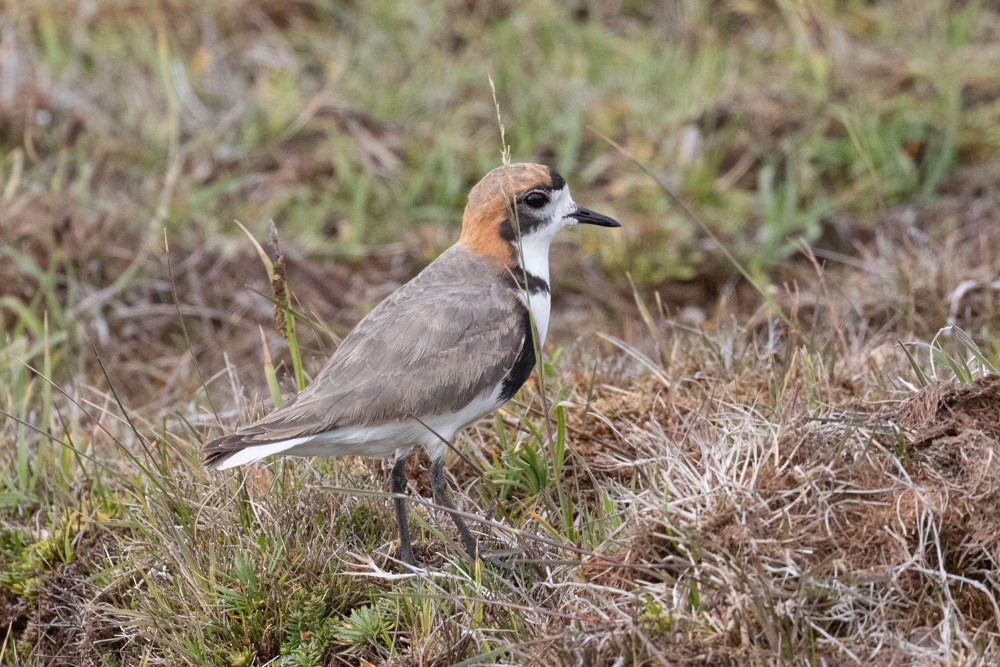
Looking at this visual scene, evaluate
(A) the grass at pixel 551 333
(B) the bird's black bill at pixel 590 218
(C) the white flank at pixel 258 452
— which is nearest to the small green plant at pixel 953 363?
(A) the grass at pixel 551 333

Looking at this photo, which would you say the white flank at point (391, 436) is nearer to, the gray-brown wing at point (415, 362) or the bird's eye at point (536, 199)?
the gray-brown wing at point (415, 362)

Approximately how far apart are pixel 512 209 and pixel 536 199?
0.14 meters

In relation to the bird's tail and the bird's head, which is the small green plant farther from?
the bird's tail

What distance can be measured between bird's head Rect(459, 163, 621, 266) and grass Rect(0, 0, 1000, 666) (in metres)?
0.31

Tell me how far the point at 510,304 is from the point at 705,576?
1376 millimetres

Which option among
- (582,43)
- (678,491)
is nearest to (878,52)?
(582,43)

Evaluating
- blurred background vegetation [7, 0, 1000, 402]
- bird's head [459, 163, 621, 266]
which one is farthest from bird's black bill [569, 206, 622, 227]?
blurred background vegetation [7, 0, 1000, 402]

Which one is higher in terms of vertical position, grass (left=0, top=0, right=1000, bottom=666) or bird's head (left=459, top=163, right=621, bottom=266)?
bird's head (left=459, top=163, right=621, bottom=266)

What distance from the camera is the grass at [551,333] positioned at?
3.54m

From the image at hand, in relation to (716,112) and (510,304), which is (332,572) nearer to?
(510,304)

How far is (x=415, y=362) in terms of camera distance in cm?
419

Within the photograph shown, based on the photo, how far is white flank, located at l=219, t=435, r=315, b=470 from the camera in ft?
12.4

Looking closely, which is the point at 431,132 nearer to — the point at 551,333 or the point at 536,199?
the point at 551,333

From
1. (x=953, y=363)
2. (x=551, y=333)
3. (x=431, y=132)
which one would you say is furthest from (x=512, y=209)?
(x=431, y=132)
